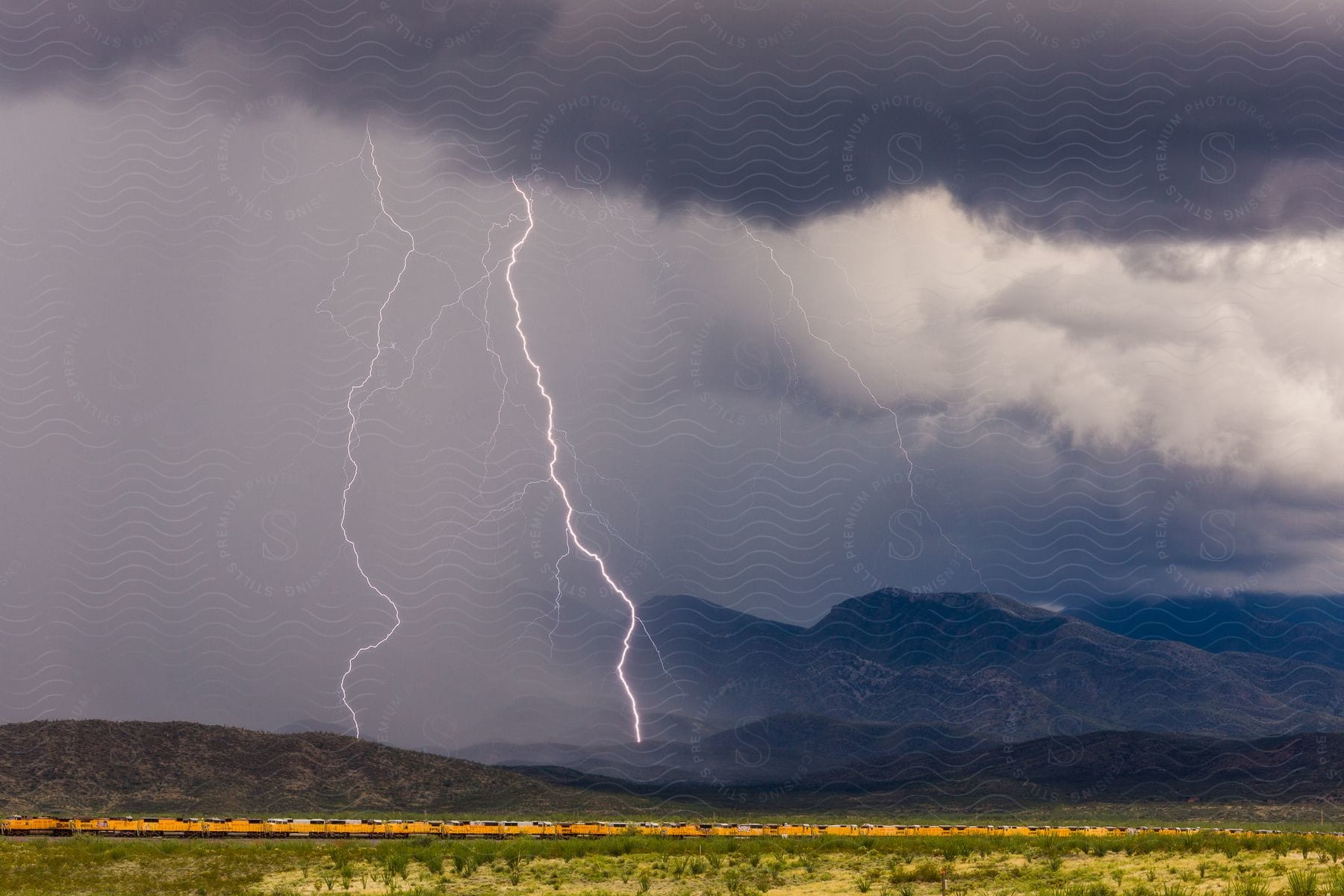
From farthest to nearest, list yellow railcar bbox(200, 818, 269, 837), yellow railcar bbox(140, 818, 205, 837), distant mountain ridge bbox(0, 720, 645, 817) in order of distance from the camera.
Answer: distant mountain ridge bbox(0, 720, 645, 817)
yellow railcar bbox(140, 818, 205, 837)
yellow railcar bbox(200, 818, 269, 837)

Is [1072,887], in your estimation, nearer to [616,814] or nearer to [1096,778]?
[616,814]

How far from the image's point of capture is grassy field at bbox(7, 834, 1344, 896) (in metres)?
39.7

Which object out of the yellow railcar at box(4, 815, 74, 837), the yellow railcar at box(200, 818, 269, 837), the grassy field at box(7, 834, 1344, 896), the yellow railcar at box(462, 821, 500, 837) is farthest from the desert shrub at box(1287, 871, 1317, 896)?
the yellow railcar at box(4, 815, 74, 837)

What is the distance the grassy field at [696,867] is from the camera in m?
39.7

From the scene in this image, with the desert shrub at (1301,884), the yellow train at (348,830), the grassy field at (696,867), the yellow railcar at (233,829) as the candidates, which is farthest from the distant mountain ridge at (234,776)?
the desert shrub at (1301,884)

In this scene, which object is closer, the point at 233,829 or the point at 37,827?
the point at 233,829

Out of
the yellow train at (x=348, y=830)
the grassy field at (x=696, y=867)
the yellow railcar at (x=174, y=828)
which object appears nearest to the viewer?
the grassy field at (x=696, y=867)

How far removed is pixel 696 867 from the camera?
46.2m

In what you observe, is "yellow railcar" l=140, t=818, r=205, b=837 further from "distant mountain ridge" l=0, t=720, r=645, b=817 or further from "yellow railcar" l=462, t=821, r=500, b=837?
"distant mountain ridge" l=0, t=720, r=645, b=817

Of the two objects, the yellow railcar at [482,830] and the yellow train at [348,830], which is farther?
the yellow railcar at [482,830]

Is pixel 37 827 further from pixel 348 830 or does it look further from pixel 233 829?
pixel 348 830

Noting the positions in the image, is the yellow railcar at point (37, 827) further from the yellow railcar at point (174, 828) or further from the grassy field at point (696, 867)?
the grassy field at point (696, 867)

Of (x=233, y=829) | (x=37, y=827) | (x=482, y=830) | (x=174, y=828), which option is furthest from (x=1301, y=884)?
(x=37, y=827)

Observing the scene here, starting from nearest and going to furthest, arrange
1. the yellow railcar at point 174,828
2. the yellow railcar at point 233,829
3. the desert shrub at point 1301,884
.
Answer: the desert shrub at point 1301,884 → the yellow railcar at point 233,829 → the yellow railcar at point 174,828
